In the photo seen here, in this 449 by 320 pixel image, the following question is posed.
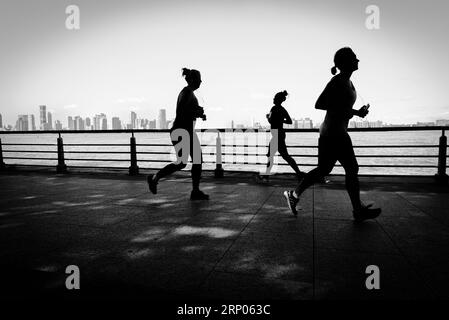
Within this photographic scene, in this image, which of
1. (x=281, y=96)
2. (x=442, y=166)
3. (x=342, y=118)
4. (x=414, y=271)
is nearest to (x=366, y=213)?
(x=342, y=118)

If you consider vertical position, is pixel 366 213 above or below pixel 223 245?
above

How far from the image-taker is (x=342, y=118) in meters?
4.16

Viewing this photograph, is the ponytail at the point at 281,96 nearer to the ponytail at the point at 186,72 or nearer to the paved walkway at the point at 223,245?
the paved walkway at the point at 223,245

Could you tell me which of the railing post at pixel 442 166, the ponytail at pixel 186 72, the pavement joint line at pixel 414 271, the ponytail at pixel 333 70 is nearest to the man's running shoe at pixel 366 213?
the pavement joint line at pixel 414 271

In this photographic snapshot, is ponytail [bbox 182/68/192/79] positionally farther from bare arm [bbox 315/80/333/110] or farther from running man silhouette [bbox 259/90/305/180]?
running man silhouette [bbox 259/90/305/180]

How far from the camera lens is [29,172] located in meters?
10.1

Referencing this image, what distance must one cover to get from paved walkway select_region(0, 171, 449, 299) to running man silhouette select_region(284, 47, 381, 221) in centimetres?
43

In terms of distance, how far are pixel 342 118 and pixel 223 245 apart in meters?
2.32

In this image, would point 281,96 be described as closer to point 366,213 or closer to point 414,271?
point 366,213

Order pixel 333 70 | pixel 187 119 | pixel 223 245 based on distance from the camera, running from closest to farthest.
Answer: pixel 223 245 → pixel 333 70 → pixel 187 119

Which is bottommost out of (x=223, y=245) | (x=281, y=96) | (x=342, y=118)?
(x=223, y=245)

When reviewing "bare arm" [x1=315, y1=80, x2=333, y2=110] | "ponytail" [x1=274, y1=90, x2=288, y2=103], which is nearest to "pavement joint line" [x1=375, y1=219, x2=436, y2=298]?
"bare arm" [x1=315, y1=80, x2=333, y2=110]
